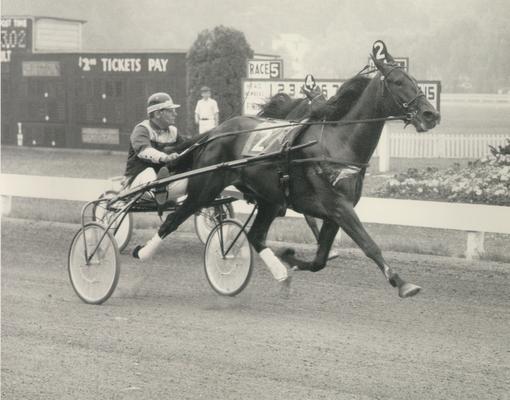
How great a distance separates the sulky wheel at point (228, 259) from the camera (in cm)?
778

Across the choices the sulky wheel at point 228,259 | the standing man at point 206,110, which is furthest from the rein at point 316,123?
the standing man at point 206,110

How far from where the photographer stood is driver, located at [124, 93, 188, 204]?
7980 millimetres

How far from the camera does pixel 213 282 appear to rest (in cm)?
803

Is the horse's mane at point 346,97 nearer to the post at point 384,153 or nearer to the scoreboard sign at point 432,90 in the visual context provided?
the scoreboard sign at point 432,90

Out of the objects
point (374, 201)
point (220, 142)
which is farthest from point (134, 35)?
point (220, 142)

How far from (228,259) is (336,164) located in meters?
1.44

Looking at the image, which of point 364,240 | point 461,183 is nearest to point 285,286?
point 364,240

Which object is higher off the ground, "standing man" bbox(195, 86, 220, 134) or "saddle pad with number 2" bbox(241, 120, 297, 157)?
"standing man" bbox(195, 86, 220, 134)

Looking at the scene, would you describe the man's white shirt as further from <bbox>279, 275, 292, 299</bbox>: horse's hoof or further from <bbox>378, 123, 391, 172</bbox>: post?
<bbox>279, 275, 292, 299</bbox>: horse's hoof

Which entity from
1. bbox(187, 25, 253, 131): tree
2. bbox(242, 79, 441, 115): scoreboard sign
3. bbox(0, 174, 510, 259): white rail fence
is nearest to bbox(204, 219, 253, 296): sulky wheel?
bbox(0, 174, 510, 259): white rail fence

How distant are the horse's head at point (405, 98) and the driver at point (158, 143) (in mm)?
1977

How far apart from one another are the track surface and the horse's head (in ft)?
4.75

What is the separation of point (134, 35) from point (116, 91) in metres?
2.90

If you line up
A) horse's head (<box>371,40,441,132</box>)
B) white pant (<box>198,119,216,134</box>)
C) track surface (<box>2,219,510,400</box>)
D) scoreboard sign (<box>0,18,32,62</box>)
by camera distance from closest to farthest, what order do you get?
1. track surface (<box>2,219,510,400</box>)
2. horse's head (<box>371,40,441,132</box>)
3. white pant (<box>198,119,216,134</box>)
4. scoreboard sign (<box>0,18,32,62</box>)
